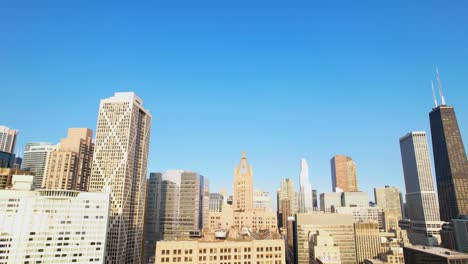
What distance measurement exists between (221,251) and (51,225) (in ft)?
291

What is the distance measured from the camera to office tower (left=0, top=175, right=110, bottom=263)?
141m

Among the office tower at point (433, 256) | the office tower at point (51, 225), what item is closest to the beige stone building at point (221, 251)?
the office tower at point (51, 225)

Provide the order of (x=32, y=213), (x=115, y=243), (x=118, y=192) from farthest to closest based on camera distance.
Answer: (x=118, y=192) < (x=115, y=243) < (x=32, y=213)

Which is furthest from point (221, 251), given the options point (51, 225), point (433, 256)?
point (433, 256)

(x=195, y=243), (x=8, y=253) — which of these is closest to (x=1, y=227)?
(x=8, y=253)

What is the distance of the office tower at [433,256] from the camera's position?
168 meters

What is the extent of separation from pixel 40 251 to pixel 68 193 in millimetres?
29155

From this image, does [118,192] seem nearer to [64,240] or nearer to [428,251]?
[64,240]

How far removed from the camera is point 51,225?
149125 mm

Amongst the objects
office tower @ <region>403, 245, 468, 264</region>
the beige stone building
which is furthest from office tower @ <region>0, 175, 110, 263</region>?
office tower @ <region>403, 245, 468, 264</region>

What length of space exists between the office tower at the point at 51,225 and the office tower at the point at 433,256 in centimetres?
18294

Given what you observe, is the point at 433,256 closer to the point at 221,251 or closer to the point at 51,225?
the point at 221,251

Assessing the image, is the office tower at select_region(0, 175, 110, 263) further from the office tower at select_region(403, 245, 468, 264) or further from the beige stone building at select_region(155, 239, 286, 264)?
the office tower at select_region(403, 245, 468, 264)

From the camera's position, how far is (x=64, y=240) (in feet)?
488
